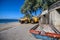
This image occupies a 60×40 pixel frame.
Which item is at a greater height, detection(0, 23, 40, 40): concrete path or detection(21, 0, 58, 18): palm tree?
detection(21, 0, 58, 18): palm tree

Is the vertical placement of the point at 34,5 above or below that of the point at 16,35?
above

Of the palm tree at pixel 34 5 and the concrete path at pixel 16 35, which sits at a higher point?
the palm tree at pixel 34 5

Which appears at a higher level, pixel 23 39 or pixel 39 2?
pixel 39 2

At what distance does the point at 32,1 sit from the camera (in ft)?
119

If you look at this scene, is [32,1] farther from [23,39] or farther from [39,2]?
[23,39]

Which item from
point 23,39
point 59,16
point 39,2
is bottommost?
point 23,39

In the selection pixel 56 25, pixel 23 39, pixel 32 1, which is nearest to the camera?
pixel 23 39

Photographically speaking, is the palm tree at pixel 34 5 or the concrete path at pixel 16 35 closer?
the concrete path at pixel 16 35

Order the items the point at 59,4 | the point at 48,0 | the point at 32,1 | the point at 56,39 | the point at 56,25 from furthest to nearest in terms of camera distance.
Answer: the point at 32,1
the point at 48,0
the point at 56,25
the point at 59,4
the point at 56,39

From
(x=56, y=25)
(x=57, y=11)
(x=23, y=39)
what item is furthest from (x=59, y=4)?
(x=23, y=39)

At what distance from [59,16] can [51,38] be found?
319 centimetres

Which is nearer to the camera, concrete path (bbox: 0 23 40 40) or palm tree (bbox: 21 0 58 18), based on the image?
concrete path (bbox: 0 23 40 40)

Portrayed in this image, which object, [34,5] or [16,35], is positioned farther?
[34,5]

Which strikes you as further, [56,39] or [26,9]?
[26,9]
